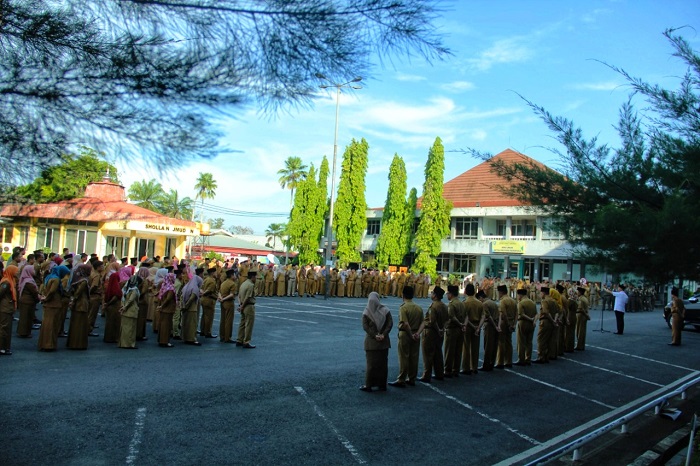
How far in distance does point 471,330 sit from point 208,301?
247 inches

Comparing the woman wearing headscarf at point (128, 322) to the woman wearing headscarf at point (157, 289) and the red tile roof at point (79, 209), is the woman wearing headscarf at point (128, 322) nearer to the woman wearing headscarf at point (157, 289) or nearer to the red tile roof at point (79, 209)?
the woman wearing headscarf at point (157, 289)

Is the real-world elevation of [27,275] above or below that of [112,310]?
above

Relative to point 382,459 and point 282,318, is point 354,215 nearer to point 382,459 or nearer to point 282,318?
point 282,318

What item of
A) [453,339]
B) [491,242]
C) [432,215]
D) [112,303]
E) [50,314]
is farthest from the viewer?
[432,215]

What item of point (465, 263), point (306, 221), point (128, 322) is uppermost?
point (306, 221)

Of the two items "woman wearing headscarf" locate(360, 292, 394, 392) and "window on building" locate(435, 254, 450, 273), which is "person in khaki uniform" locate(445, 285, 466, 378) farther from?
"window on building" locate(435, 254, 450, 273)

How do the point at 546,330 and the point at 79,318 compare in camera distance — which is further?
the point at 546,330

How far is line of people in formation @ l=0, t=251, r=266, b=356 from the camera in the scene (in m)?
10.2

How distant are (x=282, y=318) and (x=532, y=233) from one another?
33.2 meters

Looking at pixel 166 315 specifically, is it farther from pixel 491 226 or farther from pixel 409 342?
pixel 491 226

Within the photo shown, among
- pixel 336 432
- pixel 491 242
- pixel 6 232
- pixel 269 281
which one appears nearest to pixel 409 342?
pixel 336 432

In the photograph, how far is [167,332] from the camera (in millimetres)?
11633

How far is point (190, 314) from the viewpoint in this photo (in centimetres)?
1217

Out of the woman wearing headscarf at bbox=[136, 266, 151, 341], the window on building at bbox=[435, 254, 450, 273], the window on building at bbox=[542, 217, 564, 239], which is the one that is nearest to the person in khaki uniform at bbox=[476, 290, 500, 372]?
the window on building at bbox=[542, 217, 564, 239]
